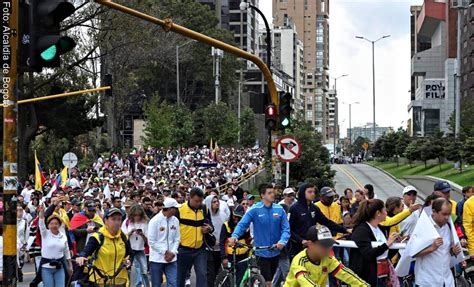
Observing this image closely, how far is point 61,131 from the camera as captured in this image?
50625 mm

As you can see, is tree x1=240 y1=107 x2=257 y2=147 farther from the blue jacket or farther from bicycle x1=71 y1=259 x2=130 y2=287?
bicycle x1=71 y1=259 x2=130 y2=287

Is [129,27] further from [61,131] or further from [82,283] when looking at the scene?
[82,283]

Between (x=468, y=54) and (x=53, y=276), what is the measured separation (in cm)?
9310

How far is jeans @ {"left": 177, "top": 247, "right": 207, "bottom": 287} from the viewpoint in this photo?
13.5 meters

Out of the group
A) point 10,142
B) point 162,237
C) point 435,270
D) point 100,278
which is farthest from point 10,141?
point 162,237

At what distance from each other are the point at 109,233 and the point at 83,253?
0.39 meters

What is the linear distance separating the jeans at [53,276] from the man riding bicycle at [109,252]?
2115mm

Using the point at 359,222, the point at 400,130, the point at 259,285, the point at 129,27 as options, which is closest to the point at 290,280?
the point at 359,222

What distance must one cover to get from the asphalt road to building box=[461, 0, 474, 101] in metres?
23.2

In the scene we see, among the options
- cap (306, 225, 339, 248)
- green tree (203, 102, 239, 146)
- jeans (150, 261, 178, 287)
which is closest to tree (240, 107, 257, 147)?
green tree (203, 102, 239, 146)

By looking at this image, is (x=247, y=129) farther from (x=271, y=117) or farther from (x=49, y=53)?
(x=49, y=53)

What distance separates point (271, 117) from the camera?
19188mm

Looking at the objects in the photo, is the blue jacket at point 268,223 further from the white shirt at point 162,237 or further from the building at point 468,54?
the building at point 468,54

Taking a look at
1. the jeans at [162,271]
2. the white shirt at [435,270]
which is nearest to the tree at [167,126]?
the jeans at [162,271]
